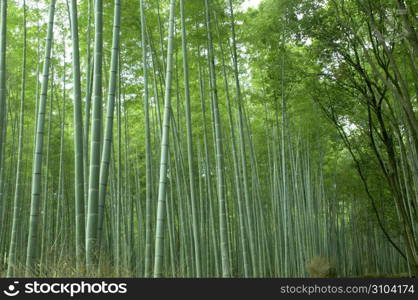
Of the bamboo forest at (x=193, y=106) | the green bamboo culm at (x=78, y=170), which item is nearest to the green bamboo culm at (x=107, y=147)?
the bamboo forest at (x=193, y=106)

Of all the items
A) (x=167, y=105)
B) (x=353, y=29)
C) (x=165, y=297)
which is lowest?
(x=165, y=297)

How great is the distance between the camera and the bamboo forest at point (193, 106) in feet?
11.4

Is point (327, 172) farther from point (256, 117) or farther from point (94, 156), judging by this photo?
point (94, 156)

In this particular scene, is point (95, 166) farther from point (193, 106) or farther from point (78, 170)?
point (193, 106)

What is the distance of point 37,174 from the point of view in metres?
3.54

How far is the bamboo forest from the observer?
3.48 meters

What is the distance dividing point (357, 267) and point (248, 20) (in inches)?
462

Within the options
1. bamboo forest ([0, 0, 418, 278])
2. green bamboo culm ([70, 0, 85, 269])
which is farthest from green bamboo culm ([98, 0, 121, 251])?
green bamboo culm ([70, 0, 85, 269])

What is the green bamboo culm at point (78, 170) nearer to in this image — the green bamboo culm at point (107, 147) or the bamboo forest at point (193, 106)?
the bamboo forest at point (193, 106)

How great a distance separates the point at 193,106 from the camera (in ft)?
28.8

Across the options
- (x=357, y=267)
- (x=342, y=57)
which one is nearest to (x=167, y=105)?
(x=342, y=57)

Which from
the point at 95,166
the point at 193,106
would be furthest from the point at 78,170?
the point at 193,106

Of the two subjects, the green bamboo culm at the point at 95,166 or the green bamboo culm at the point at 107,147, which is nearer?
the green bamboo culm at the point at 95,166

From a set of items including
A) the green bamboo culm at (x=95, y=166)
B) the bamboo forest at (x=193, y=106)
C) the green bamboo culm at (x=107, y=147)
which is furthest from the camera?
the bamboo forest at (x=193, y=106)
